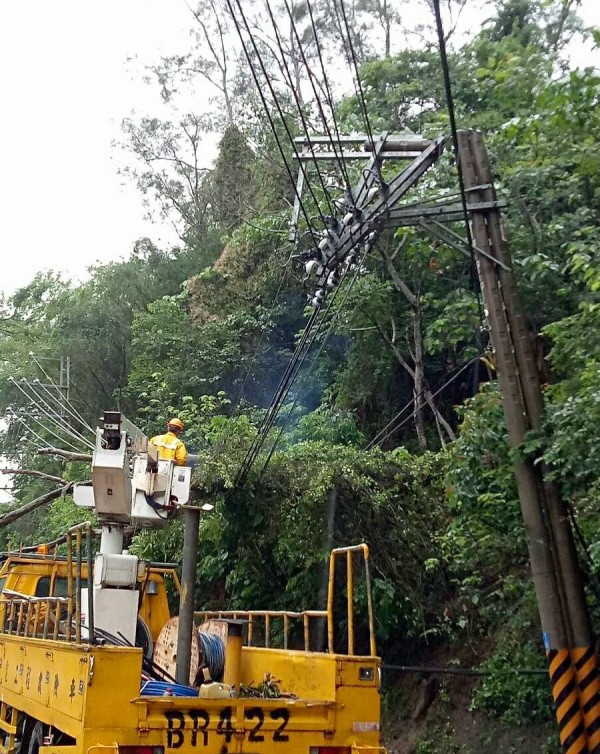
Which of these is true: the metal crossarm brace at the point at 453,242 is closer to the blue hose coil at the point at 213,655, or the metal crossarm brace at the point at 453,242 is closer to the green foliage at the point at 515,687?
the blue hose coil at the point at 213,655

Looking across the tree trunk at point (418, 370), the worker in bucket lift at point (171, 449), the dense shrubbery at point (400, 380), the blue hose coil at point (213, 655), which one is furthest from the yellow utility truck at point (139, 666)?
the tree trunk at point (418, 370)

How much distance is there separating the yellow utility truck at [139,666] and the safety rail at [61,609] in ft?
0.06

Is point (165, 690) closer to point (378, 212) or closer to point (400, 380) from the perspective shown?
point (378, 212)

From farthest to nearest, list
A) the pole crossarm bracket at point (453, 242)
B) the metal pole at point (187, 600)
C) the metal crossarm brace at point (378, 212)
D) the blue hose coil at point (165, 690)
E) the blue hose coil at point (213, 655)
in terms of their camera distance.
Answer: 1. the metal crossarm brace at point (378, 212)
2. the pole crossarm bracket at point (453, 242)
3. the blue hose coil at point (213, 655)
4. the metal pole at point (187, 600)
5. the blue hose coil at point (165, 690)

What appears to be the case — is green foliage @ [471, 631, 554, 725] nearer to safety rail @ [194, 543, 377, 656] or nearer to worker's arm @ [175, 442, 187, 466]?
safety rail @ [194, 543, 377, 656]

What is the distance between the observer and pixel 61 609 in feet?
25.7

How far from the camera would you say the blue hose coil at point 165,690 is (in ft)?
20.5

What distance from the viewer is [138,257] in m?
31.7

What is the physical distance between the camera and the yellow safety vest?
327 inches

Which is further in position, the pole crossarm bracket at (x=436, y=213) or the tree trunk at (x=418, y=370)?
the tree trunk at (x=418, y=370)

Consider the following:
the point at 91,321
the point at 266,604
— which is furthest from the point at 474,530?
the point at 91,321

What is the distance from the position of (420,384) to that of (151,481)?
845 centimetres

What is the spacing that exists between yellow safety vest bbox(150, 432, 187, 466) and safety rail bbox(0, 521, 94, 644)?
1181 millimetres

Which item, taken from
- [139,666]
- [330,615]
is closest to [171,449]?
[330,615]
